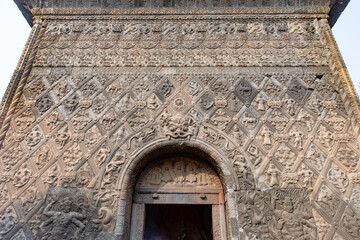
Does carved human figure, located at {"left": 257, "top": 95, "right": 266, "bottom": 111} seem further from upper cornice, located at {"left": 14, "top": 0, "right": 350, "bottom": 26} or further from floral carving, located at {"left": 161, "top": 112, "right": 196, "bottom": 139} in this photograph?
upper cornice, located at {"left": 14, "top": 0, "right": 350, "bottom": 26}

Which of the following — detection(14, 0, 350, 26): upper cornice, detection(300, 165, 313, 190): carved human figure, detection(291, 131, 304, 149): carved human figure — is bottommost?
detection(300, 165, 313, 190): carved human figure

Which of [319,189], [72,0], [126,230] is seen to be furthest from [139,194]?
[72,0]

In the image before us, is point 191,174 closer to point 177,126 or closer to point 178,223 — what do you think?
point 177,126

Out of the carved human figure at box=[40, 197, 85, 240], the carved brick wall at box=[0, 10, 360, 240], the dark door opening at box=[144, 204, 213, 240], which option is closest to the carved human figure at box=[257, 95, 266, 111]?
the carved brick wall at box=[0, 10, 360, 240]

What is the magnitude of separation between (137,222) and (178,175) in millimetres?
1016

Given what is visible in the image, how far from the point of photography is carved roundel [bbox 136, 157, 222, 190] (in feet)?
14.4

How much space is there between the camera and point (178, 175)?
14.7ft

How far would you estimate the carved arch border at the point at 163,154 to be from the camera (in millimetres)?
3848

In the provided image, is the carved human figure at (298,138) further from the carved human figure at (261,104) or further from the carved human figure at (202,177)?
the carved human figure at (202,177)

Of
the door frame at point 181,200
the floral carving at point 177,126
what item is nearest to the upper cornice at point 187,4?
the floral carving at point 177,126

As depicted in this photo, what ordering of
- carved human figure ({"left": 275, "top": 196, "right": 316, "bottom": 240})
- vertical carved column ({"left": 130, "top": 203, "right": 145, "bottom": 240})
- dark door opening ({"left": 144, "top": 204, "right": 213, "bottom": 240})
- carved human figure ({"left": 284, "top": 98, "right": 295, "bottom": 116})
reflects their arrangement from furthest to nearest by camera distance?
dark door opening ({"left": 144, "top": 204, "right": 213, "bottom": 240}) → carved human figure ({"left": 284, "top": 98, "right": 295, "bottom": 116}) → vertical carved column ({"left": 130, "top": 203, "right": 145, "bottom": 240}) → carved human figure ({"left": 275, "top": 196, "right": 316, "bottom": 240})

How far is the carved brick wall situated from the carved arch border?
0.06 m

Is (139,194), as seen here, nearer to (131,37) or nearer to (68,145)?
(68,145)

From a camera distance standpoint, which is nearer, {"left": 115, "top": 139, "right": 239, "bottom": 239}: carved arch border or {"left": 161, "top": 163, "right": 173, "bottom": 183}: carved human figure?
{"left": 115, "top": 139, "right": 239, "bottom": 239}: carved arch border
